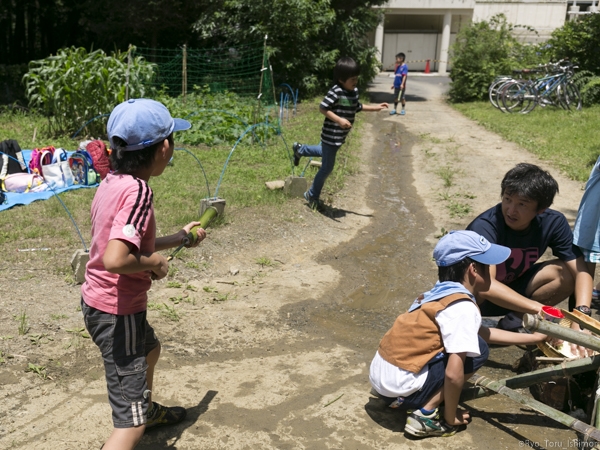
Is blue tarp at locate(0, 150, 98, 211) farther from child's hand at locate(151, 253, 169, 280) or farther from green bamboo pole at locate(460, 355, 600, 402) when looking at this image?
green bamboo pole at locate(460, 355, 600, 402)

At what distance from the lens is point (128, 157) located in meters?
2.32

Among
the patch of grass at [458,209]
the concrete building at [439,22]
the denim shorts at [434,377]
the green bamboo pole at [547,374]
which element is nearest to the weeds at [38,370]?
Result: the denim shorts at [434,377]

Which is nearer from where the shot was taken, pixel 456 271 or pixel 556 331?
pixel 556 331

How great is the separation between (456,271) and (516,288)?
107 cm

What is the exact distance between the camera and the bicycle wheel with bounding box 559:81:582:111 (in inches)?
566

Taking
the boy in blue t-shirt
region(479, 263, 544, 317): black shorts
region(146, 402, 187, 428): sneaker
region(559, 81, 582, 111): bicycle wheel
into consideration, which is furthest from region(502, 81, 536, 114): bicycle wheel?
region(146, 402, 187, 428): sneaker

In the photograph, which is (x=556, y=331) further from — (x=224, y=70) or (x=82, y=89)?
(x=224, y=70)

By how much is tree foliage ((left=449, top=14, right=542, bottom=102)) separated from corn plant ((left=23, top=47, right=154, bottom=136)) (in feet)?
34.9

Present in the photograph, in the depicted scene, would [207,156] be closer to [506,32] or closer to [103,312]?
[103,312]

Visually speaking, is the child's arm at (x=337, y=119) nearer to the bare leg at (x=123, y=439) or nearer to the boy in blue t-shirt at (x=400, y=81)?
the bare leg at (x=123, y=439)

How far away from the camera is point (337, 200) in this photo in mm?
7066

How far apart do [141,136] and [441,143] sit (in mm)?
9016

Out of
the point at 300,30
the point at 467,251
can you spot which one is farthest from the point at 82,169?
the point at 300,30

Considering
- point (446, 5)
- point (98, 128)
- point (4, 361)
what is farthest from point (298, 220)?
point (446, 5)
